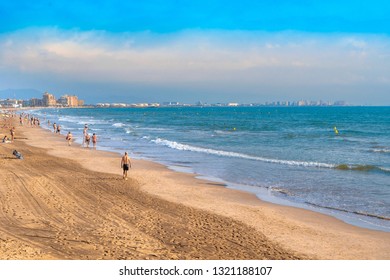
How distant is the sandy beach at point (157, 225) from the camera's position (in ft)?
30.5

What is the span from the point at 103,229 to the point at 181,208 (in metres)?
3.44

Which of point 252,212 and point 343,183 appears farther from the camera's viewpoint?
point 343,183

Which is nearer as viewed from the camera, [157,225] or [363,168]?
[157,225]

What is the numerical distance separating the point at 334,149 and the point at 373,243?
24477mm

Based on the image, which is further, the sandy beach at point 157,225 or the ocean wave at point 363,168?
the ocean wave at point 363,168

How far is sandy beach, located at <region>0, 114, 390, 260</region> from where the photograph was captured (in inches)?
365

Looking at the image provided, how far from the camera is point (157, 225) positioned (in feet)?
37.3

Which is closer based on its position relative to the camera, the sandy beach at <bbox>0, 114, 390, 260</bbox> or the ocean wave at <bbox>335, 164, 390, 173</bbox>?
the sandy beach at <bbox>0, 114, 390, 260</bbox>
